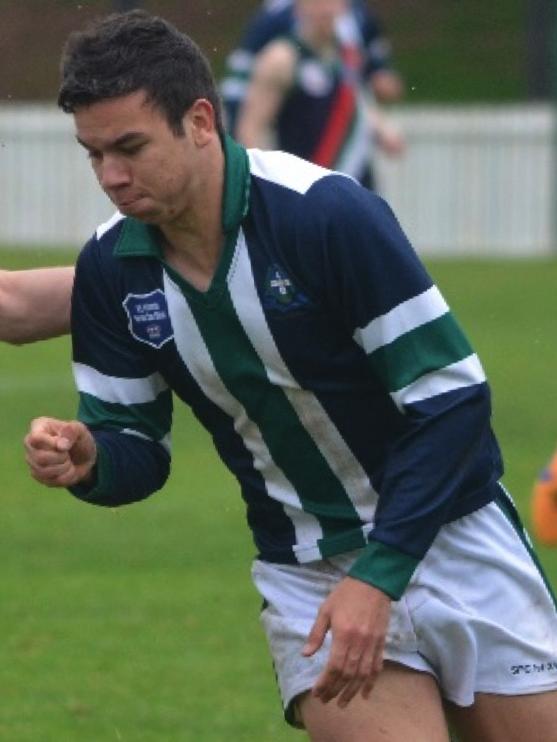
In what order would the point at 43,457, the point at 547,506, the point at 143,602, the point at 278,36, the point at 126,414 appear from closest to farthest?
the point at 43,457, the point at 126,414, the point at 547,506, the point at 143,602, the point at 278,36

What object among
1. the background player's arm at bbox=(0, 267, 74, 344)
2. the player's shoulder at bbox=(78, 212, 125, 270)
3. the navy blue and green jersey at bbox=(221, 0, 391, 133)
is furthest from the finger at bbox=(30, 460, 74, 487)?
the navy blue and green jersey at bbox=(221, 0, 391, 133)

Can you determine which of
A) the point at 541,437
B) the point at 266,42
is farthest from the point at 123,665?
the point at 266,42

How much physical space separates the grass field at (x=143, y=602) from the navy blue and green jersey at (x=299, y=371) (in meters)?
1.99

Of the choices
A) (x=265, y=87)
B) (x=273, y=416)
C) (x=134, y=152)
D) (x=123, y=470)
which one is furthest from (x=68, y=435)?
(x=265, y=87)

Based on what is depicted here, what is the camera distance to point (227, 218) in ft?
15.9

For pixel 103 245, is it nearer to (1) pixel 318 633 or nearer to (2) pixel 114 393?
(2) pixel 114 393

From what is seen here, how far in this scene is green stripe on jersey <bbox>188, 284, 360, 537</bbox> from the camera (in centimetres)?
491

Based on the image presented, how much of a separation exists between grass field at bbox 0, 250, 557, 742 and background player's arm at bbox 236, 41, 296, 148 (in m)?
2.23

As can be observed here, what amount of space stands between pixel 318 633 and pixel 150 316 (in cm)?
75

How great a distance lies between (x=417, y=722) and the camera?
4.88 m

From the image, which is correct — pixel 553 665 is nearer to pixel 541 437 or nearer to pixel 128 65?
pixel 128 65

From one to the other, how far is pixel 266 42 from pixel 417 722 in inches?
413

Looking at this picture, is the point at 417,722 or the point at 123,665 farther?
the point at 123,665

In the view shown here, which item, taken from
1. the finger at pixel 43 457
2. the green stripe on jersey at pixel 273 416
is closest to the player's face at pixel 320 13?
A: the green stripe on jersey at pixel 273 416
